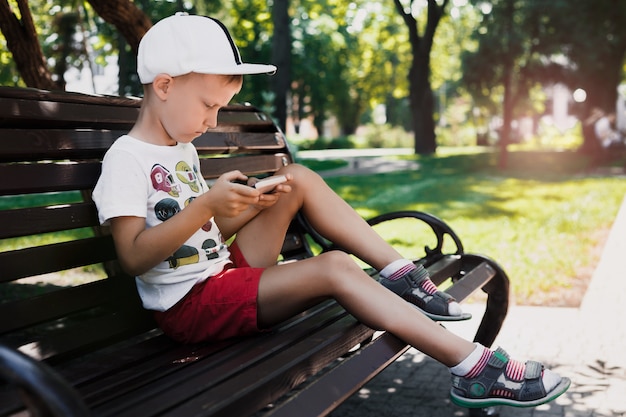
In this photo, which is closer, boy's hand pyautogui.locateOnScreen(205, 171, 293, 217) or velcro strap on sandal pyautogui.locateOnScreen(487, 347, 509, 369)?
boy's hand pyautogui.locateOnScreen(205, 171, 293, 217)

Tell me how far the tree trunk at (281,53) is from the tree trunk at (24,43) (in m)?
14.5

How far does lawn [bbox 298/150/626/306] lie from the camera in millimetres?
6074

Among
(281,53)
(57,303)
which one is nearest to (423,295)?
(57,303)

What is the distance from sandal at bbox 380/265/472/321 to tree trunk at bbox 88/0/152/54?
2.65 m

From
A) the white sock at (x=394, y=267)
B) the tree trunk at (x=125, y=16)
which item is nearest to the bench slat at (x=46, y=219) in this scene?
the white sock at (x=394, y=267)

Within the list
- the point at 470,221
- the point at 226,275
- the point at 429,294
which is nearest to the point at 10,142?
the point at 226,275

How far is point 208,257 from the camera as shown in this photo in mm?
2568

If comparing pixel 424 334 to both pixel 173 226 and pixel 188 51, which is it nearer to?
pixel 173 226

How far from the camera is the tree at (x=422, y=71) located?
2116 centimetres

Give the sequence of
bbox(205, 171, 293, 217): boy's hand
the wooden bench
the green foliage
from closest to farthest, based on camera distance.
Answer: the wooden bench
bbox(205, 171, 293, 217): boy's hand
the green foliage

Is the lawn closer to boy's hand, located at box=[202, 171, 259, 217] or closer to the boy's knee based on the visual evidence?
the boy's knee

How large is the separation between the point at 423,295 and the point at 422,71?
20578 mm

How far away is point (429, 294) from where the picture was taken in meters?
2.65

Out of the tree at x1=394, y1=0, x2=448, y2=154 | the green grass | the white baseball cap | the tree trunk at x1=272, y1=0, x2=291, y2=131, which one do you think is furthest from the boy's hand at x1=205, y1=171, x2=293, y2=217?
the tree at x1=394, y1=0, x2=448, y2=154
